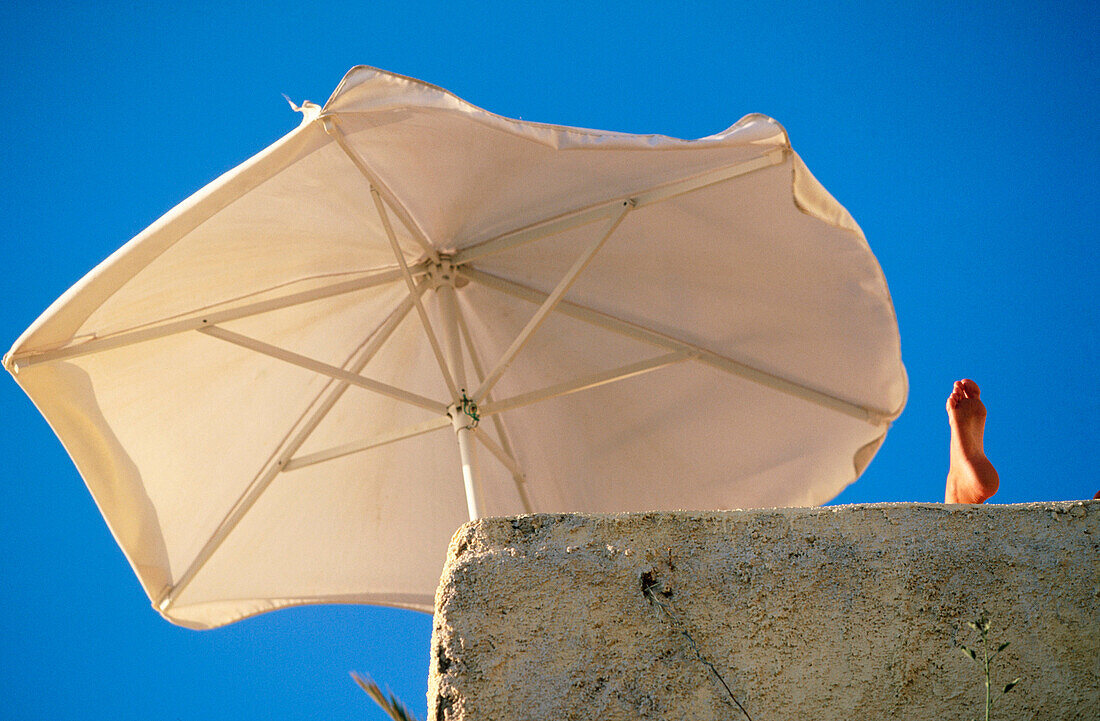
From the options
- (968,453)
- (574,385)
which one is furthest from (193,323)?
(968,453)

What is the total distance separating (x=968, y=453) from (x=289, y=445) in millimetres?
2490

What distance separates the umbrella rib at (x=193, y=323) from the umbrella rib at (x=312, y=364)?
6 cm

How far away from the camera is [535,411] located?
15.5ft

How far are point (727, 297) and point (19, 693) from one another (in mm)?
13577

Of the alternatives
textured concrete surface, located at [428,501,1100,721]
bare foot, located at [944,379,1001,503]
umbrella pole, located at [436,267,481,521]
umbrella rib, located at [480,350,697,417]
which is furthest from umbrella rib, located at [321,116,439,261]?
bare foot, located at [944,379,1001,503]

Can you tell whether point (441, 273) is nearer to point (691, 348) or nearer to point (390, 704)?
point (691, 348)

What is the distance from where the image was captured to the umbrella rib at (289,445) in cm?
395

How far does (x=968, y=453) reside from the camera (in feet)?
10.4

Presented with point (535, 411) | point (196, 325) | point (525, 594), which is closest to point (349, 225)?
point (196, 325)

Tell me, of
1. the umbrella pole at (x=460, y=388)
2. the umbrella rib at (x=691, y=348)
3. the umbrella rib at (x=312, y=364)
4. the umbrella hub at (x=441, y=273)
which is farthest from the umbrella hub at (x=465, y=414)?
the umbrella rib at (x=691, y=348)

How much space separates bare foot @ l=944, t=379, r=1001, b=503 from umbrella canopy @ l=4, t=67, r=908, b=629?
27.4 inches

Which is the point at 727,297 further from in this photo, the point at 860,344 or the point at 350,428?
the point at 350,428

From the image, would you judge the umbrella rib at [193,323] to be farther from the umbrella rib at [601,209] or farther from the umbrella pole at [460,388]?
the umbrella rib at [601,209]

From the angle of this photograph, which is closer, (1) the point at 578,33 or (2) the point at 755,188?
(2) the point at 755,188
